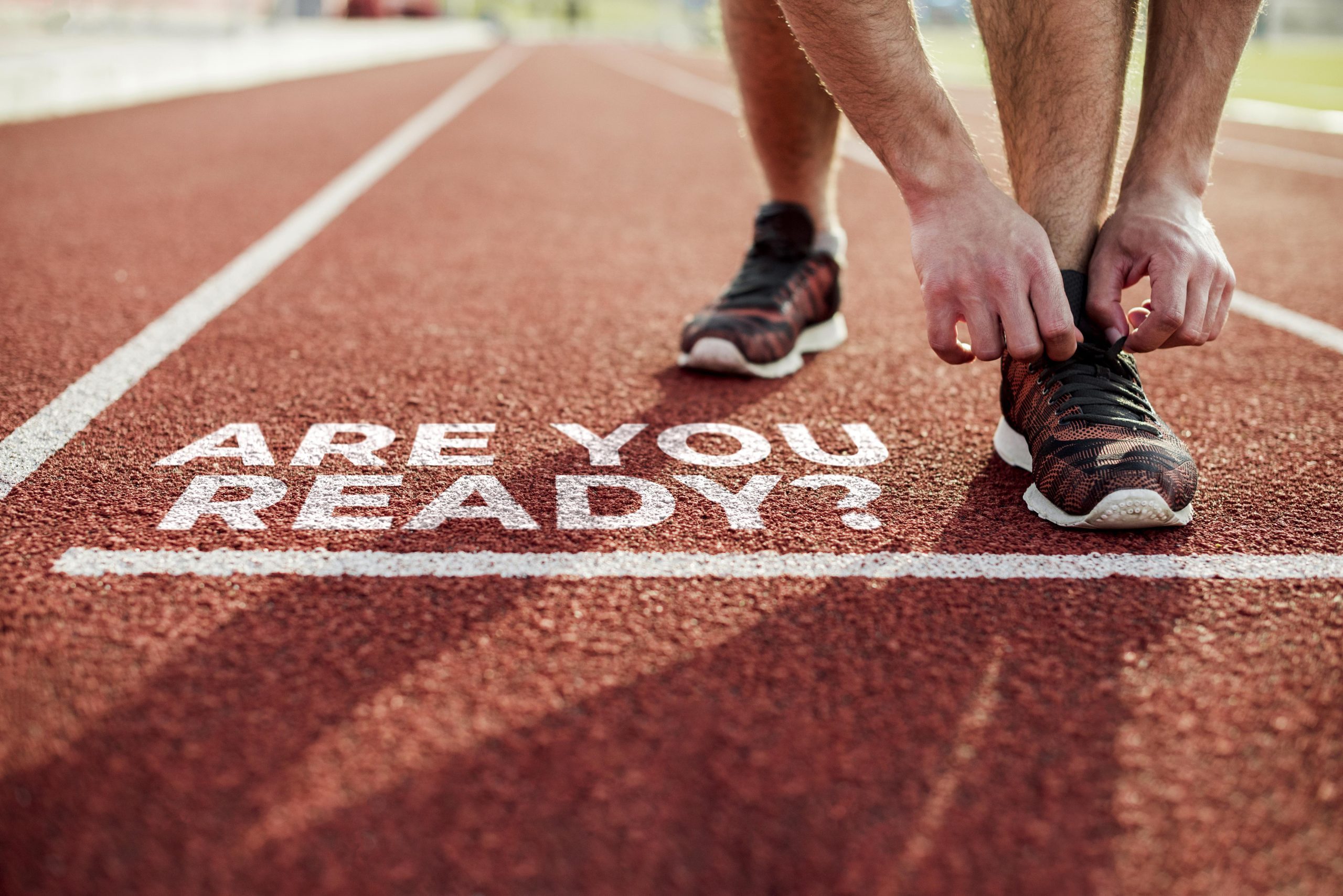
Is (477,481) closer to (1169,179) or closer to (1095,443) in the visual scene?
(1095,443)

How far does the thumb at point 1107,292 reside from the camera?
1.93 m

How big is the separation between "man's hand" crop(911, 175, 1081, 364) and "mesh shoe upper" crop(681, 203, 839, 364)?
77 centimetres

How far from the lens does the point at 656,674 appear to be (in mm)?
1412

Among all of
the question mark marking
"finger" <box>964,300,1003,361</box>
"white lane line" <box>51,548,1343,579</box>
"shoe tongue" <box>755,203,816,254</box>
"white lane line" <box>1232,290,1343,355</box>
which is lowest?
"white lane line" <box>1232,290,1343,355</box>

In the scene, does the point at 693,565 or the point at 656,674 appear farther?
the point at 693,565

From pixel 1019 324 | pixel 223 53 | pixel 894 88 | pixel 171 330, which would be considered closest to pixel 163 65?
pixel 223 53

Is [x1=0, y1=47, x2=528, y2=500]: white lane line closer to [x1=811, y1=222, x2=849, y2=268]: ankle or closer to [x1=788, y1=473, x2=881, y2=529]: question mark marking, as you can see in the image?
[x1=788, y1=473, x2=881, y2=529]: question mark marking

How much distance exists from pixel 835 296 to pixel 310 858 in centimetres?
217

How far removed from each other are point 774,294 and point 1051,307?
1.00 meters

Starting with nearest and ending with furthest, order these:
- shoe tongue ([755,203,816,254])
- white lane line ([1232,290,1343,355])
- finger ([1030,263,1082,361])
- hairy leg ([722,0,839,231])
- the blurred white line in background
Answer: finger ([1030,263,1082,361])
hairy leg ([722,0,839,231])
shoe tongue ([755,203,816,254])
white lane line ([1232,290,1343,355])
the blurred white line in background

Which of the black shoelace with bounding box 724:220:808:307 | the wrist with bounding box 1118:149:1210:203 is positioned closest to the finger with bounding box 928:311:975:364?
the wrist with bounding box 1118:149:1210:203

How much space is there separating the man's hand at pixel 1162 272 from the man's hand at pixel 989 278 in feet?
0.49

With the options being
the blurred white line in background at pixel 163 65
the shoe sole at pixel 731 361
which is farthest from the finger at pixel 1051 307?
the blurred white line in background at pixel 163 65

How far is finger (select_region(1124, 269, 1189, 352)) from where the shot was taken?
1.82 metres
